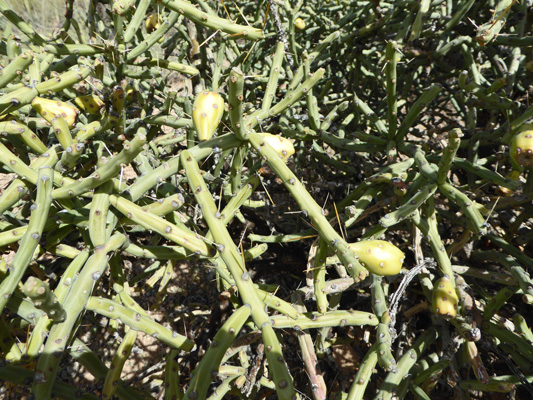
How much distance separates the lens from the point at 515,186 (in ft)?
4.87

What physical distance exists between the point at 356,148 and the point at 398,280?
678mm

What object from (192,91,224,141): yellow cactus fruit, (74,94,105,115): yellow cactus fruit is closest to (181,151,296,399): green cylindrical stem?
(192,91,224,141): yellow cactus fruit

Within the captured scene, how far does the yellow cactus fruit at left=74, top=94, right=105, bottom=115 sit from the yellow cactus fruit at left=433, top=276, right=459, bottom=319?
5.44 feet

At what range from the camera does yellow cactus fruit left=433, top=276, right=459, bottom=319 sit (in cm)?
140

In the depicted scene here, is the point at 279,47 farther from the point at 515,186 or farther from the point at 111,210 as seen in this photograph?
the point at 515,186

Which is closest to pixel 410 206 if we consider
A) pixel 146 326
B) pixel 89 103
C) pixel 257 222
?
pixel 146 326

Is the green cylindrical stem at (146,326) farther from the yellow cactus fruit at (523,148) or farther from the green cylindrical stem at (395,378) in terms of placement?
the yellow cactus fruit at (523,148)

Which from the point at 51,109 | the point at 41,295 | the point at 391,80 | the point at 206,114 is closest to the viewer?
the point at 41,295

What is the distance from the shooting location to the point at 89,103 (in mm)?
1784

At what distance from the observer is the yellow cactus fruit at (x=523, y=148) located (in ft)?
4.37

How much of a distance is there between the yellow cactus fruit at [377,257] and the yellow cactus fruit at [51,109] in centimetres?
122

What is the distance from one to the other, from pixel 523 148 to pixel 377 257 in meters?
0.71

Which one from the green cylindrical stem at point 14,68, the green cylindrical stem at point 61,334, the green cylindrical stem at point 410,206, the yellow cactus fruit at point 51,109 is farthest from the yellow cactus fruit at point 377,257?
the green cylindrical stem at point 14,68

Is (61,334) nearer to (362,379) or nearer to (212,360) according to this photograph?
(212,360)
